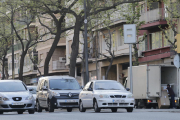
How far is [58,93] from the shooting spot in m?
25.7

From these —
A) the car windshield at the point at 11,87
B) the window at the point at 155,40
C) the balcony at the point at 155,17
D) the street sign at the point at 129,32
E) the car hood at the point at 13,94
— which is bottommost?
the car hood at the point at 13,94

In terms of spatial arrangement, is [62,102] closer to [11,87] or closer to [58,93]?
[58,93]

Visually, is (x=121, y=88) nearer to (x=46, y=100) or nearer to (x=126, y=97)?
(x=126, y=97)

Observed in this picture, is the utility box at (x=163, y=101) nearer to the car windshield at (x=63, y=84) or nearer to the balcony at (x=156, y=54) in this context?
the car windshield at (x=63, y=84)

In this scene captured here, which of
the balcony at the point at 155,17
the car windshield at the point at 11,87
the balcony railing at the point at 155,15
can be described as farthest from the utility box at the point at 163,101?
the balcony railing at the point at 155,15

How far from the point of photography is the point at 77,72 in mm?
59875

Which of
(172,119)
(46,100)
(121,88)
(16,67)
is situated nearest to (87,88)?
(121,88)

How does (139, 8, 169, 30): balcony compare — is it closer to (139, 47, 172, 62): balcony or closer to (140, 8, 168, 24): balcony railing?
(140, 8, 168, 24): balcony railing

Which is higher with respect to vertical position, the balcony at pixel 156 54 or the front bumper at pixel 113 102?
the balcony at pixel 156 54

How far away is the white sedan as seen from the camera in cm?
2177

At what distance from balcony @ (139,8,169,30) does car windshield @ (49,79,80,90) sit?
653 inches

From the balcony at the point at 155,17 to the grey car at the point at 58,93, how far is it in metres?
16.8

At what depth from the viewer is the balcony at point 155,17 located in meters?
42.3

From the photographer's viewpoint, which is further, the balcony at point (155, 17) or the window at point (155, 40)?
the window at point (155, 40)
